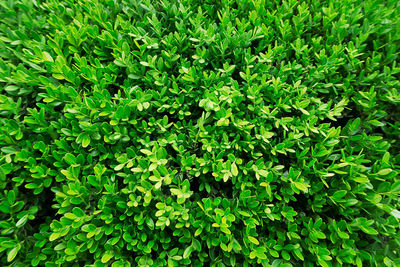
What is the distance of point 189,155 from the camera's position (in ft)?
7.02

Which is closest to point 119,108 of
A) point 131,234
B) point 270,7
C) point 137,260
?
point 131,234

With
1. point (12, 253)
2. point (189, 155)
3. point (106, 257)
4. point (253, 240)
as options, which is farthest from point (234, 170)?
point (12, 253)

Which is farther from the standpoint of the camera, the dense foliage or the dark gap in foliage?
the dark gap in foliage

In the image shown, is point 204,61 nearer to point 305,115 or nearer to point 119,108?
point 119,108

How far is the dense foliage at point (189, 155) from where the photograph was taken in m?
2.05

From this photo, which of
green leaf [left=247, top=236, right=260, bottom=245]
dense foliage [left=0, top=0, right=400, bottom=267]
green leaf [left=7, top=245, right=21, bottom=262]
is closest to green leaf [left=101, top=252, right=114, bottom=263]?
dense foliage [left=0, top=0, right=400, bottom=267]

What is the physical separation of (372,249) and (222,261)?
4.55 ft

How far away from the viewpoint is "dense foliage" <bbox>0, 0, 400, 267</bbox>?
2049 mm

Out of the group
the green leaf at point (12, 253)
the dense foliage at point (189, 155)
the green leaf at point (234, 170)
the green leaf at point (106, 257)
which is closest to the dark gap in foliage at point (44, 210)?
the dense foliage at point (189, 155)

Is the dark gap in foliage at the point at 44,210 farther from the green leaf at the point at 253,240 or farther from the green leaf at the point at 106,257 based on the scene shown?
the green leaf at the point at 253,240

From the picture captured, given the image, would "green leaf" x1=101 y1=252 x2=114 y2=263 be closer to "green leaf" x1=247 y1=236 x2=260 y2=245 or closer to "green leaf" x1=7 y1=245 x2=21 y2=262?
"green leaf" x1=7 y1=245 x2=21 y2=262

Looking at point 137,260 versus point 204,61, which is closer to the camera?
point 137,260

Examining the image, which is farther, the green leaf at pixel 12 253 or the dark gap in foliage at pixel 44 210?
the dark gap in foliage at pixel 44 210

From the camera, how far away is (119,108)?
80.8 inches
